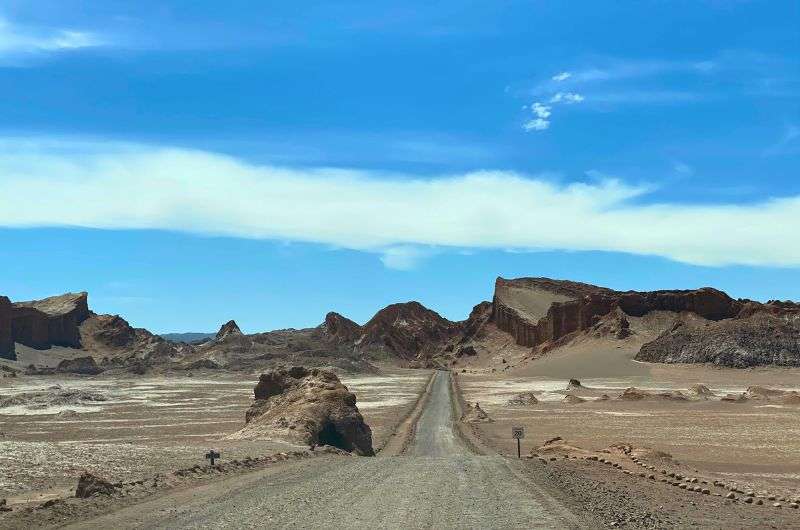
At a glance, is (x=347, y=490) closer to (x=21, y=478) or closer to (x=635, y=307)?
(x=21, y=478)

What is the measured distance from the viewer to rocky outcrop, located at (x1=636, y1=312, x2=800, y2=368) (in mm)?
118500

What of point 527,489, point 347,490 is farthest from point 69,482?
point 527,489

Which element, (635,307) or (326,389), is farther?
(635,307)

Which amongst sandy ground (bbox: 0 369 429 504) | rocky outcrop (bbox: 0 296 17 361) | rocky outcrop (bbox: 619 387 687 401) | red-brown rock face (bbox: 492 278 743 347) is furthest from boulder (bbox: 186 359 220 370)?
rocky outcrop (bbox: 619 387 687 401)

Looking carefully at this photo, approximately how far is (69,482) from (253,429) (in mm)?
14496

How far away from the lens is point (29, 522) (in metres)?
13.9

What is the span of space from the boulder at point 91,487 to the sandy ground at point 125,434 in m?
0.67

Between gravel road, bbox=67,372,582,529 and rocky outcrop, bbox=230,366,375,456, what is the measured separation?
840 cm

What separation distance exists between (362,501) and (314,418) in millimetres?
16889

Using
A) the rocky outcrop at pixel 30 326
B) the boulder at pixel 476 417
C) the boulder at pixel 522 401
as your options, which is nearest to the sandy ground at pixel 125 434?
the boulder at pixel 476 417

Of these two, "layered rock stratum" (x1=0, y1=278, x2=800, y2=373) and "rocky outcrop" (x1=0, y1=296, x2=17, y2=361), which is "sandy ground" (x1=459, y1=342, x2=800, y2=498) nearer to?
"layered rock stratum" (x1=0, y1=278, x2=800, y2=373)

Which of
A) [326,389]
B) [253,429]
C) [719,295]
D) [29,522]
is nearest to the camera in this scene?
[29,522]

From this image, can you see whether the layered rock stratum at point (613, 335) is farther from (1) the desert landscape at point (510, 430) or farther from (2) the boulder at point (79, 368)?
(2) the boulder at point (79, 368)

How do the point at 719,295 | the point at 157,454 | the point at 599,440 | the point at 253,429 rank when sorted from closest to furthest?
the point at 157,454 → the point at 253,429 → the point at 599,440 → the point at 719,295
